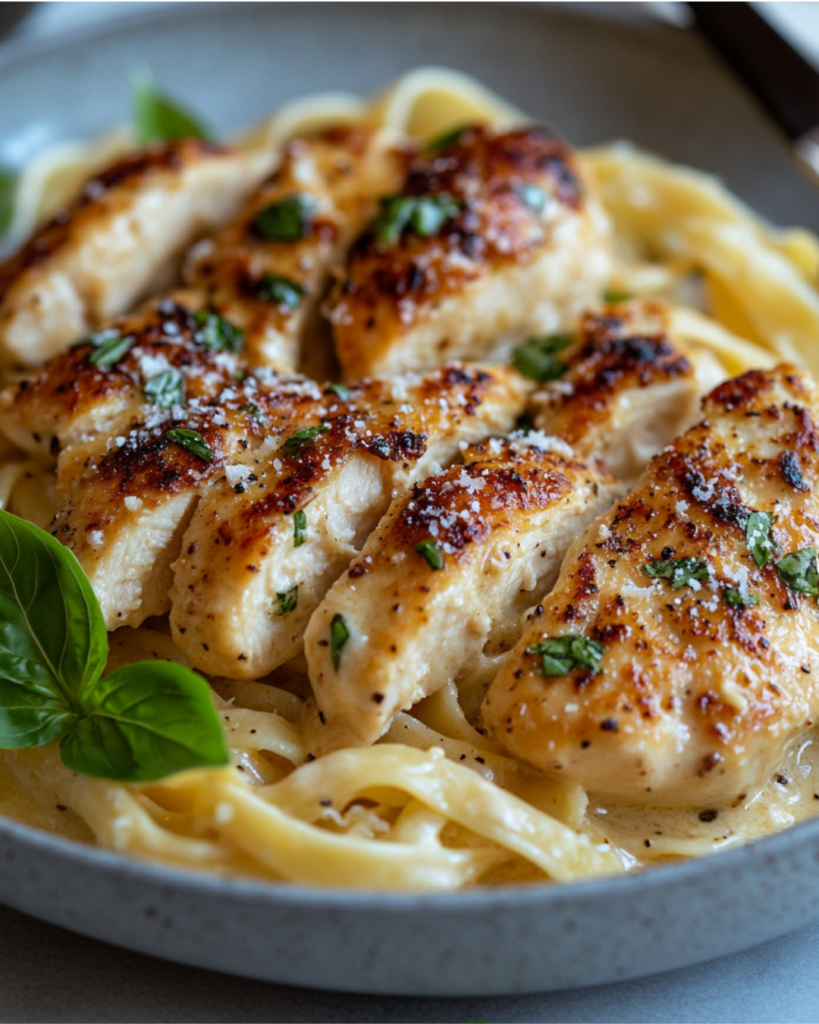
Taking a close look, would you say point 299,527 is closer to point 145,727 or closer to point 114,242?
point 145,727

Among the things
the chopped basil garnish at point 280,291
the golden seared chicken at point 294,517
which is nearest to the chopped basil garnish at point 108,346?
the chopped basil garnish at point 280,291

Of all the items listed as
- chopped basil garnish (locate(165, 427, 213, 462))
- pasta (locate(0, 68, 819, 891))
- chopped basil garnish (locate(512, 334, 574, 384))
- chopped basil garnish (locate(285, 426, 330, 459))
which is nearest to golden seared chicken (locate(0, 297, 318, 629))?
chopped basil garnish (locate(165, 427, 213, 462))

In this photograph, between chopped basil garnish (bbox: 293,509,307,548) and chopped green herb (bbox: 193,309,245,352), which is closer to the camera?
chopped basil garnish (bbox: 293,509,307,548)

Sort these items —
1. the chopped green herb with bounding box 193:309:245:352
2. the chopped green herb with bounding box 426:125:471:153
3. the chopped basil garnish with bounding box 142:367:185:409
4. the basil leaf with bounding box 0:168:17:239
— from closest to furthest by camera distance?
the chopped basil garnish with bounding box 142:367:185:409 → the chopped green herb with bounding box 193:309:245:352 → the chopped green herb with bounding box 426:125:471:153 → the basil leaf with bounding box 0:168:17:239

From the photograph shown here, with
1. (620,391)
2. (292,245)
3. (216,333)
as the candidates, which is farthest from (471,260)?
(216,333)

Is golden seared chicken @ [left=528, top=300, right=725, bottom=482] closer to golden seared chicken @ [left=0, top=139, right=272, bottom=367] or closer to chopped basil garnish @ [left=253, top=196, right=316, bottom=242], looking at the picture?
chopped basil garnish @ [left=253, top=196, right=316, bottom=242]

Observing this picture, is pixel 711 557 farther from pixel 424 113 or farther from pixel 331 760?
pixel 424 113
